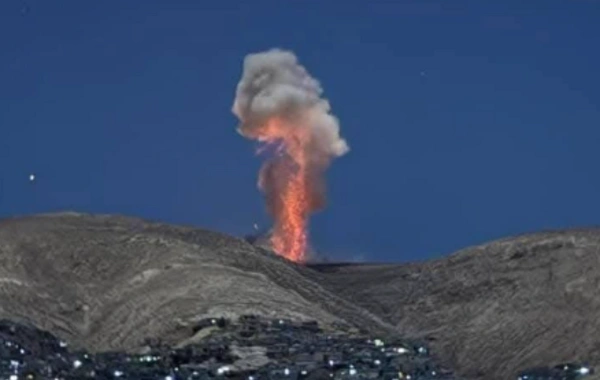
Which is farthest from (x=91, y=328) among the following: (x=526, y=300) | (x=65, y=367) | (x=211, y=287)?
(x=526, y=300)

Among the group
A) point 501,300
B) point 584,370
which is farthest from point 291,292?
point 584,370

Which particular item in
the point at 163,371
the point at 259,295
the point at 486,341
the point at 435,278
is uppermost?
the point at 435,278

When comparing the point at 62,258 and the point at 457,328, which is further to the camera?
the point at 62,258

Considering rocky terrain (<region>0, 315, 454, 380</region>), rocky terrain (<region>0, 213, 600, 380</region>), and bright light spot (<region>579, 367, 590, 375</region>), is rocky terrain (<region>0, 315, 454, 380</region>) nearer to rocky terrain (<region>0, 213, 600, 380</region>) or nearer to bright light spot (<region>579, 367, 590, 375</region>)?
rocky terrain (<region>0, 213, 600, 380</region>)

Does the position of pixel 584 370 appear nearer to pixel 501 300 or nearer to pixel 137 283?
pixel 501 300

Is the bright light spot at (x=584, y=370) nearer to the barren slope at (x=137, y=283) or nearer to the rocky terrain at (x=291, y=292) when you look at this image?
the rocky terrain at (x=291, y=292)

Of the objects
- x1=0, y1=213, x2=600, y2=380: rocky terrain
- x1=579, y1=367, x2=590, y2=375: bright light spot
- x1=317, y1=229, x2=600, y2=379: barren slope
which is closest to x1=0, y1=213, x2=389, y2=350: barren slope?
x1=0, y1=213, x2=600, y2=380: rocky terrain

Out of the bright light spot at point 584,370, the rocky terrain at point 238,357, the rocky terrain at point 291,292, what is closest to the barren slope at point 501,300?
the rocky terrain at point 291,292

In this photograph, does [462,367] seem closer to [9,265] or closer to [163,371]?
[163,371]
